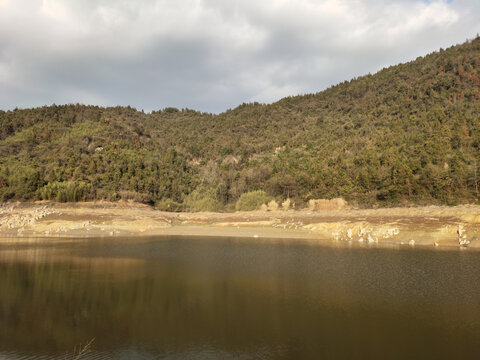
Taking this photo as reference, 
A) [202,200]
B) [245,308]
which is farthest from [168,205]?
[245,308]

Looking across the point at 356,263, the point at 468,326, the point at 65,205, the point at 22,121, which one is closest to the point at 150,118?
the point at 22,121

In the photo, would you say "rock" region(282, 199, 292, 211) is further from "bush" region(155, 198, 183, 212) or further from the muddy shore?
"bush" region(155, 198, 183, 212)

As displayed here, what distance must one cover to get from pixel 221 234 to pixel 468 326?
41.6m

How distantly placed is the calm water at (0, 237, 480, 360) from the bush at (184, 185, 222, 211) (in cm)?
5144

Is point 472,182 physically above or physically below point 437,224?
above

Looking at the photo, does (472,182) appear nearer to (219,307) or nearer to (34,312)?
(219,307)

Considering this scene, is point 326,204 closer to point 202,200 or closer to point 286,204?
point 286,204

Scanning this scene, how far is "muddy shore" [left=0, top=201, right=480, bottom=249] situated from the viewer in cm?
3606

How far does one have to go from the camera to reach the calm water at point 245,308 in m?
10.7

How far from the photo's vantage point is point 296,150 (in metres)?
95.7

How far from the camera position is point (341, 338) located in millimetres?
11375

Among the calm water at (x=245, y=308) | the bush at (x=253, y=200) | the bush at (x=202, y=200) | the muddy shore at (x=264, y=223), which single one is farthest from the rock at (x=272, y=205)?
the calm water at (x=245, y=308)

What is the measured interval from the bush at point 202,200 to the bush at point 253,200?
29.0 feet

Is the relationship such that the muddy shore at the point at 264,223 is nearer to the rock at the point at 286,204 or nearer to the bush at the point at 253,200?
the rock at the point at 286,204
